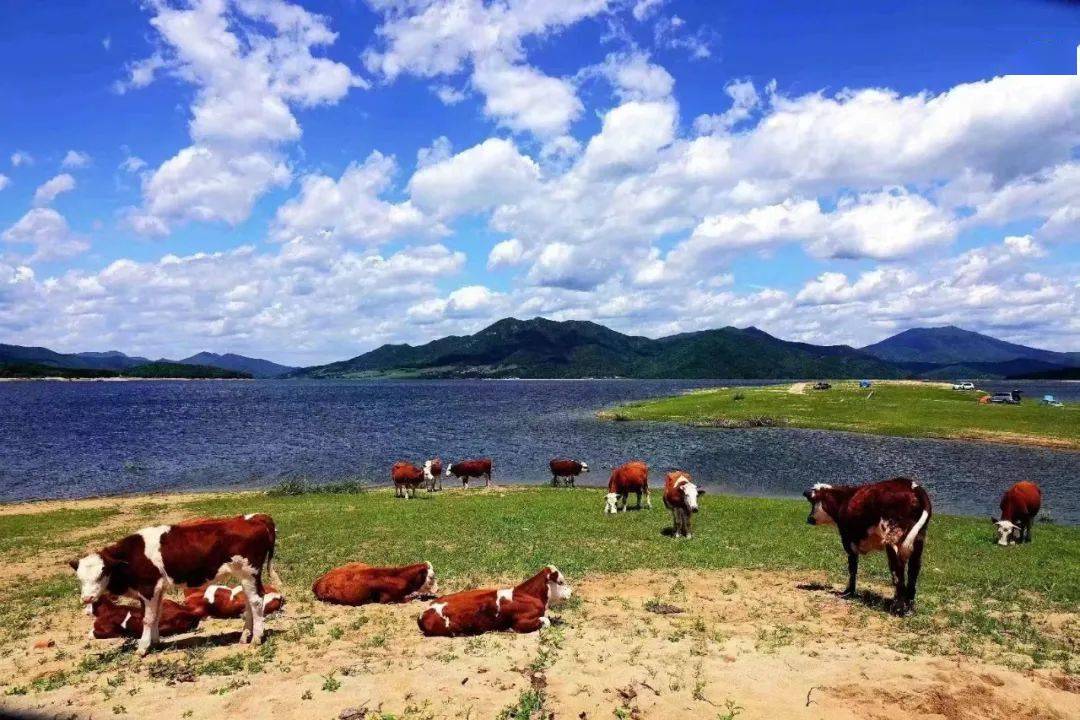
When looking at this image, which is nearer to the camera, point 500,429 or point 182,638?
point 182,638

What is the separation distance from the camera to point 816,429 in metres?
75.4

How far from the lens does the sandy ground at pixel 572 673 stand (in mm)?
9281

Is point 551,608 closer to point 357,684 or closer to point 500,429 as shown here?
point 357,684

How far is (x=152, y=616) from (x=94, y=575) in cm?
131

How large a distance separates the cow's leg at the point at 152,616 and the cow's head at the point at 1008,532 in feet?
89.4

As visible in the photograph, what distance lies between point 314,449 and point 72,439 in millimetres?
32623

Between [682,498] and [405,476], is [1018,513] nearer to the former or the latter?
[682,498]

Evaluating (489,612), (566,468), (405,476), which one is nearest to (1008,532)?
(489,612)

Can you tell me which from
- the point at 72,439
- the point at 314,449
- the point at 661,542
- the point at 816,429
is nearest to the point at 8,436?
the point at 72,439

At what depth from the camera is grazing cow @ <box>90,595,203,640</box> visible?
1327cm

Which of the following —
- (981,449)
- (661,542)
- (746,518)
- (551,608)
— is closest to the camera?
(551,608)

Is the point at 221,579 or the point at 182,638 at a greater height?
the point at 221,579

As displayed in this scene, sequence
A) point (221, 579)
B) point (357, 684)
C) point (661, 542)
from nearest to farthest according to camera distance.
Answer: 1. point (357, 684)
2. point (221, 579)
3. point (661, 542)

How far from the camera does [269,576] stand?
49.0 feet
